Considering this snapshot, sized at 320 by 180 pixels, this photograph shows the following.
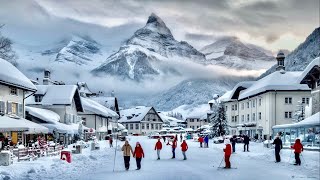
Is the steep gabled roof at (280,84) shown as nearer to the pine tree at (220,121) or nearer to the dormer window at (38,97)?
the pine tree at (220,121)

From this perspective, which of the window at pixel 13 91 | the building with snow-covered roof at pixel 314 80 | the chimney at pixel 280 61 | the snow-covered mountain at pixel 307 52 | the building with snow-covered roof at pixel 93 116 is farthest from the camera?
the snow-covered mountain at pixel 307 52

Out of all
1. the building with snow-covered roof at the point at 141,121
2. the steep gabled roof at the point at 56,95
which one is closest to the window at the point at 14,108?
the steep gabled roof at the point at 56,95

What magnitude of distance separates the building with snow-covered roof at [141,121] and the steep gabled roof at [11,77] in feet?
342

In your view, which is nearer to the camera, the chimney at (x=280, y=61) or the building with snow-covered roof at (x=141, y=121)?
the chimney at (x=280, y=61)

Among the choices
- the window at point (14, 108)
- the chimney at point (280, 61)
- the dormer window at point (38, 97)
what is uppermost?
the chimney at point (280, 61)

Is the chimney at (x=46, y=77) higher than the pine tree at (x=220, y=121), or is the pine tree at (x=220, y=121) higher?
the chimney at (x=46, y=77)

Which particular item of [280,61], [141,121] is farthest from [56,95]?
[141,121]

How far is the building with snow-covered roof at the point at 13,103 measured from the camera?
115 feet

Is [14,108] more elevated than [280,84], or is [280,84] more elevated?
[280,84]

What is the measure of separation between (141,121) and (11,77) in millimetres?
107544

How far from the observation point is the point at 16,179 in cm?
1733

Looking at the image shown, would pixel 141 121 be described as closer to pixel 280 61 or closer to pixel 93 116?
pixel 93 116

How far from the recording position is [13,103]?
3981 centimetres

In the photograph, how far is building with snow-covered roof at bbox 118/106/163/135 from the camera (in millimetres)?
145625
